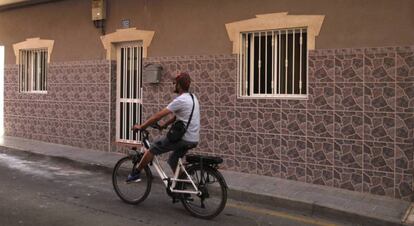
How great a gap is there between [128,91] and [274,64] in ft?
12.6

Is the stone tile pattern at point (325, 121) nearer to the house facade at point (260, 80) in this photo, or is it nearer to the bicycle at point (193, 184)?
the house facade at point (260, 80)

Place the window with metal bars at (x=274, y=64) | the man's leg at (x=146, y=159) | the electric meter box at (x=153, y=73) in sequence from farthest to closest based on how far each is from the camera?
the electric meter box at (x=153, y=73) < the window with metal bars at (x=274, y=64) < the man's leg at (x=146, y=159)

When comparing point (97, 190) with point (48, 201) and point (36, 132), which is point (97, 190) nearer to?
point (48, 201)

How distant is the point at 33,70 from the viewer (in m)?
13.5

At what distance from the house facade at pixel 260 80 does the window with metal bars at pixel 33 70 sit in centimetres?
60

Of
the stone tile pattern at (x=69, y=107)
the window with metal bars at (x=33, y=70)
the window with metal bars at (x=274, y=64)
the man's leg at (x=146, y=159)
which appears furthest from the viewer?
the window with metal bars at (x=33, y=70)

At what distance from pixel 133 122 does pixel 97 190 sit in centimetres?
323

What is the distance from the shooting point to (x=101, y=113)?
11.4 metres

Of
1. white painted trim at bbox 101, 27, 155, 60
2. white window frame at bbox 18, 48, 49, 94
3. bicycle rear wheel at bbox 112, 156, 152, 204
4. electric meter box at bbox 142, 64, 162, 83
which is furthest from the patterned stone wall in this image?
white window frame at bbox 18, 48, 49, 94

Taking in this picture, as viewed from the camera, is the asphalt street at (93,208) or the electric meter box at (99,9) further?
the electric meter box at (99,9)

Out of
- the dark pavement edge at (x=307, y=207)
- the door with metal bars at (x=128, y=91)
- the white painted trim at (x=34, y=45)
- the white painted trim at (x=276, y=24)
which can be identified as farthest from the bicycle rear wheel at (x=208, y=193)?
the white painted trim at (x=34, y=45)

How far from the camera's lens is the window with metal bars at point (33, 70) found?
13211mm

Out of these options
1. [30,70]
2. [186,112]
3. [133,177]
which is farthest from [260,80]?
[30,70]

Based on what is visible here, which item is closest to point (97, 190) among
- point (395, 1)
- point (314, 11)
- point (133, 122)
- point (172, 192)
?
point (172, 192)
